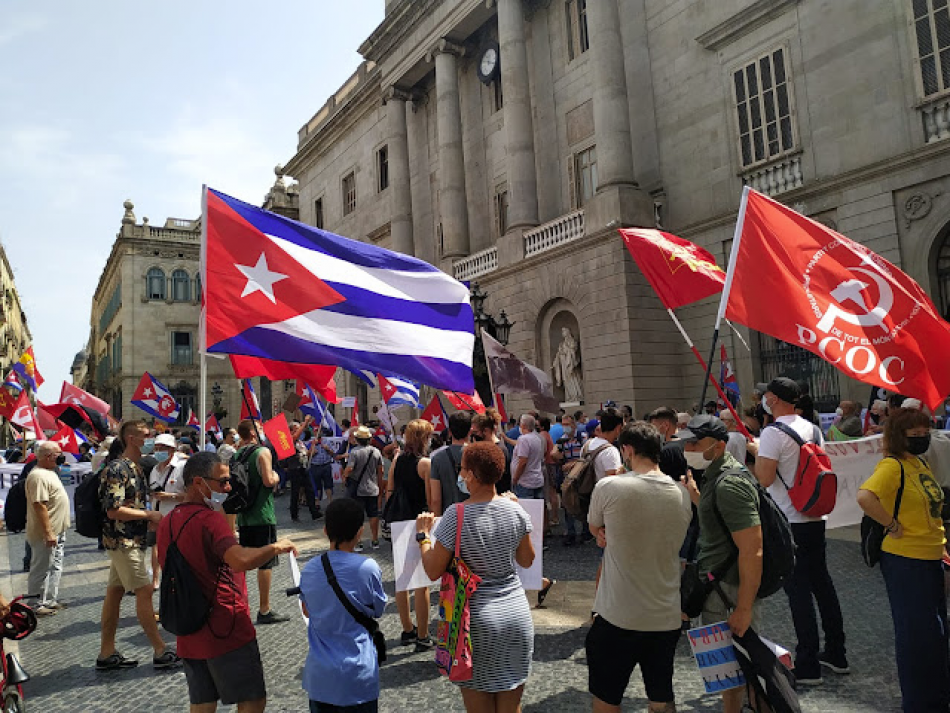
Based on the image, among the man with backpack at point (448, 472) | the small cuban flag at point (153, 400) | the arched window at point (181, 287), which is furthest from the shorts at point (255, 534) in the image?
the arched window at point (181, 287)

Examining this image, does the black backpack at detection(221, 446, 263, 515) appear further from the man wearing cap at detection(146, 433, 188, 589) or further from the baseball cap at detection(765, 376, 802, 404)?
the baseball cap at detection(765, 376, 802, 404)

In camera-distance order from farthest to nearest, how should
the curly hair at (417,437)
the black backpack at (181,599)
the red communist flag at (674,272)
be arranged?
the red communist flag at (674,272), the curly hair at (417,437), the black backpack at (181,599)

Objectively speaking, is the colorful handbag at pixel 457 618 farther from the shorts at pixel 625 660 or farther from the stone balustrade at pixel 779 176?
the stone balustrade at pixel 779 176

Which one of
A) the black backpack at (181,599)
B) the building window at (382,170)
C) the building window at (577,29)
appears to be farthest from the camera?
the building window at (382,170)

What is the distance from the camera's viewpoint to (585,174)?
781 inches

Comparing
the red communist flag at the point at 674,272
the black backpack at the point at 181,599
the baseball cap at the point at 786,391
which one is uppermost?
the red communist flag at the point at 674,272

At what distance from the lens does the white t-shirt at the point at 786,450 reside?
14.3 ft

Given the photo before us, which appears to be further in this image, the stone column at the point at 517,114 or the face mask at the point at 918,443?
the stone column at the point at 517,114

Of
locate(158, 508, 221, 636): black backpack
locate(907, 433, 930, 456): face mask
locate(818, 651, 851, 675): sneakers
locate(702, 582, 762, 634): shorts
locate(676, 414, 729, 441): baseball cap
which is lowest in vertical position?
locate(818, 651, 851, 675): sneakers

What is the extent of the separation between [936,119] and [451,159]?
14.5 m

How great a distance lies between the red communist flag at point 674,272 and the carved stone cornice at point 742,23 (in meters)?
11.5

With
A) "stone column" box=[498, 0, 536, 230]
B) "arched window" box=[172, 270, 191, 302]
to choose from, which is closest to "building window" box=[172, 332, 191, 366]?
"arched window" box=[172, 270, 191, 302]

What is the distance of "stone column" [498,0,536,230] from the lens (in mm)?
20266

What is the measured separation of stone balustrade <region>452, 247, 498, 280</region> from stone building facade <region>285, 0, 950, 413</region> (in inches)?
3.1
